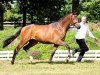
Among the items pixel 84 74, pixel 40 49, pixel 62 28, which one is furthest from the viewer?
pixel 40 49

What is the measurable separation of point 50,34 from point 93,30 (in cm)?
1081

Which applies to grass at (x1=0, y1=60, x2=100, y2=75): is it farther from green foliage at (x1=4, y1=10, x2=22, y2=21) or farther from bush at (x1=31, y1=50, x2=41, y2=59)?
green foliage at (x1=4, y1=10, x2=22, y2=21)

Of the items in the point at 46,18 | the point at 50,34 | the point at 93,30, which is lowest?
the point at 46,18

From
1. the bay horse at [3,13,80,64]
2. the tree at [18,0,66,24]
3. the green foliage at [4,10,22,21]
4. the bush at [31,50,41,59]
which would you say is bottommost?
the green foliage at [4,10,22,21]

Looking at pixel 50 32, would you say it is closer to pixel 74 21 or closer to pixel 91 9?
pixel 74 21

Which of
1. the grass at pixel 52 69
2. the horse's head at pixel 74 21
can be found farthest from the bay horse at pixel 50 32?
the grass at pixel 52 69

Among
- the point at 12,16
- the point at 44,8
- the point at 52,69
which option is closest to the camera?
the point at 52,69

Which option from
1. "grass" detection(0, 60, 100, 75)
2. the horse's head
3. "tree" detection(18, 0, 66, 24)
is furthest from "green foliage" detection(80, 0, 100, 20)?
"grass" detection(0, 60, 100, 75)

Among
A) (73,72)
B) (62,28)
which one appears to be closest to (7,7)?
(62,28)

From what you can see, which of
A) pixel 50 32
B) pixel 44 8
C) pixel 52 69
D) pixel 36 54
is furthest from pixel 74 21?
pixel 44 8

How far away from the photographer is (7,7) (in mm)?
40469

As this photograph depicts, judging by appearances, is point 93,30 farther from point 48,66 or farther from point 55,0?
point 55,0

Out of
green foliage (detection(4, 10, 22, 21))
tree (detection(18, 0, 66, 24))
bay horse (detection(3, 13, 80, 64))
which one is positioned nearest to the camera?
bay horse (detection(3, 13, 80, 64))

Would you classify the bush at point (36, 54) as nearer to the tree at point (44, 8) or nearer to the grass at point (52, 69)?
the grass at point (52, 69)
